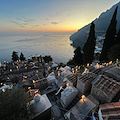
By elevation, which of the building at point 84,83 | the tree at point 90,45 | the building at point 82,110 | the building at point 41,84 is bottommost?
the building at point 41,84

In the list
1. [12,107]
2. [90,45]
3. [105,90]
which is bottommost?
[105,90]

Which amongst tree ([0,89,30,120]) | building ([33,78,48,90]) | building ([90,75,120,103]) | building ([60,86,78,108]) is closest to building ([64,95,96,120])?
building ([90,75,120,103])

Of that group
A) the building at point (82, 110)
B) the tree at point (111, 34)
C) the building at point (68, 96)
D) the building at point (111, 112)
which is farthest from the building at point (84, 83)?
the tree at point (111, 34)

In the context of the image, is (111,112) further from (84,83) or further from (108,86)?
(84,83)

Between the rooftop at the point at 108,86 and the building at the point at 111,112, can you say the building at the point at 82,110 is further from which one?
the building at the point at 111,112

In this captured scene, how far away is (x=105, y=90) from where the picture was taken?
5391mm

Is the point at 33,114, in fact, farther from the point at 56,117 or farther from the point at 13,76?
the point at 13,76

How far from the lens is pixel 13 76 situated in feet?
53.3

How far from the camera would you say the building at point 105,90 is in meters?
5.17

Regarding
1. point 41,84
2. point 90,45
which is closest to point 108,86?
point 41,84

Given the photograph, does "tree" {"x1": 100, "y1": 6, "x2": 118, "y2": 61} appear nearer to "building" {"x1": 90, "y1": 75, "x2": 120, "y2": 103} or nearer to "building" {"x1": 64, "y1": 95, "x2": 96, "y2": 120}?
"building" {"x1": 90, "y1": 75, "x2": 120, "y2": 103}

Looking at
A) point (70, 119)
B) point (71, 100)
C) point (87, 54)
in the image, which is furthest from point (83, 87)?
→ point (87, 54)

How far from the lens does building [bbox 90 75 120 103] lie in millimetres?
5172

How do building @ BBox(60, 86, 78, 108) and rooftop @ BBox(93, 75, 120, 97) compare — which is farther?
building @ BBox(60, 86, 78, 108)
